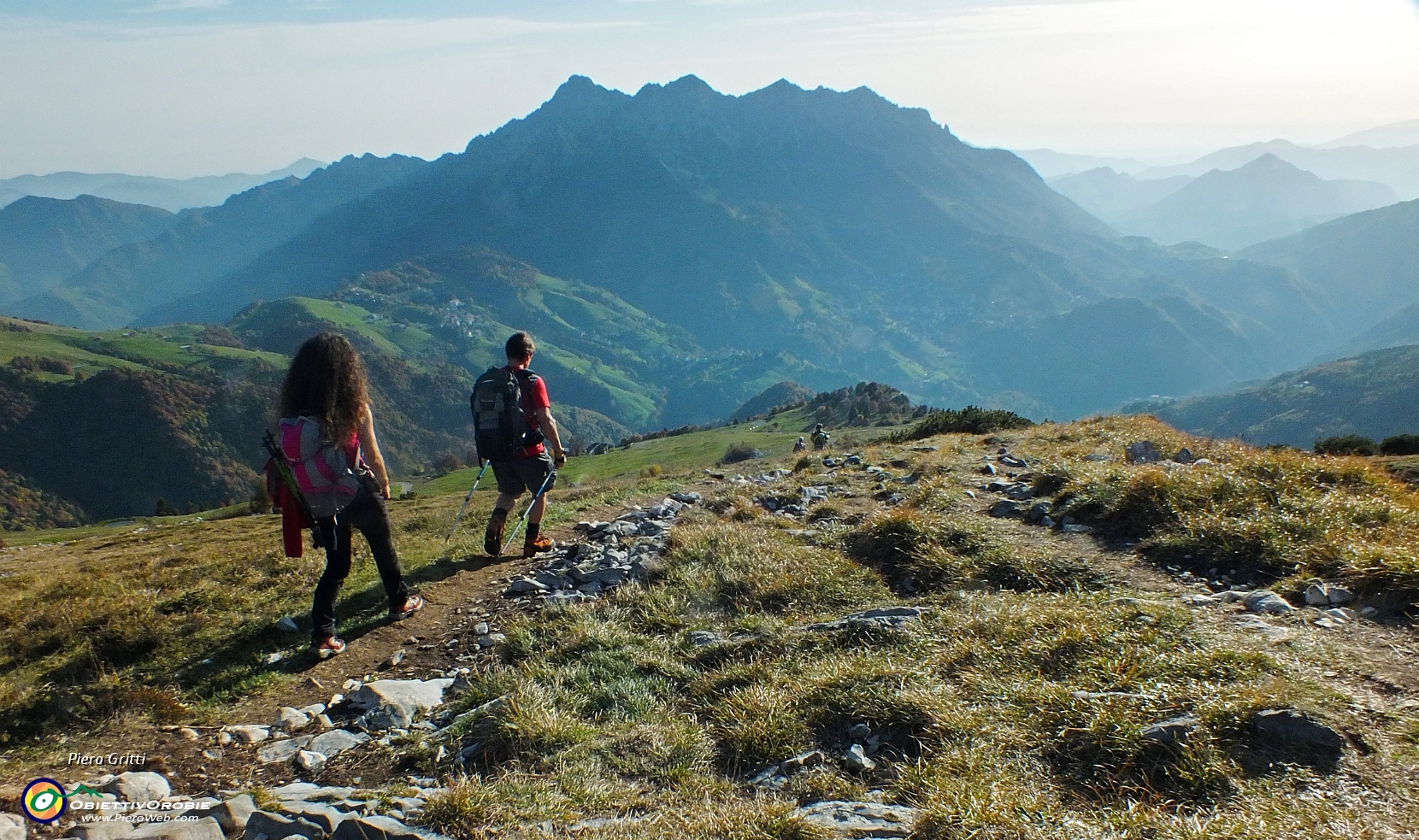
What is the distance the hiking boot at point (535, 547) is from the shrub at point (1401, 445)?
22.1m

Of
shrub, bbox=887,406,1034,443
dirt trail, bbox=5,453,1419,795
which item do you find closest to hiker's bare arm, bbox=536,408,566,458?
dirt trail, bbox=5,453,1419,795

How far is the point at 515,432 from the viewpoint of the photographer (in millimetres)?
10227

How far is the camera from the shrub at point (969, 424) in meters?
23.8

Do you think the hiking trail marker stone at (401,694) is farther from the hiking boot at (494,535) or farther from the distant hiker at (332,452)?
the hiking boot at (494,535)

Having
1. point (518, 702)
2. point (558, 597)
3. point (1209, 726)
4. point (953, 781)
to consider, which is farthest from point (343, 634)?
point (1209, 726)

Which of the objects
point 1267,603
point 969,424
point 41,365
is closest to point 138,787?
point 1267,603

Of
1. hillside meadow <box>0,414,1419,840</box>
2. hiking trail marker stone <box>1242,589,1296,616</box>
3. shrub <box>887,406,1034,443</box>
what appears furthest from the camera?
shrub <box>887,406,1034,443</box>

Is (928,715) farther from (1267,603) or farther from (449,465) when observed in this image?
(449,465)

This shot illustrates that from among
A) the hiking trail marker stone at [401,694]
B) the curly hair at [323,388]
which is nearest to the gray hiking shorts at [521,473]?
the curly hair at [323,388]

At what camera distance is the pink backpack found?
23.9 feet

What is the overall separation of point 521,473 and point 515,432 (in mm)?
623

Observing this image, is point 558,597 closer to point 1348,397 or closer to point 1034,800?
point 1034,800

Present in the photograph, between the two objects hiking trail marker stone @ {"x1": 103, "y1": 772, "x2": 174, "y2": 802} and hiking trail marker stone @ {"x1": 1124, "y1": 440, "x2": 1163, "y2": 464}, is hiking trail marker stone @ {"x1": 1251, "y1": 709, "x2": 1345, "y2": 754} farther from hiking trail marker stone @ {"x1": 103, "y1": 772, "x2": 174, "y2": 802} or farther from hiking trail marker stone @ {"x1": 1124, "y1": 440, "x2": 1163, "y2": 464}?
hiking trail marker stone @ {"x1": 1124, "y1": 440, "x2": 1163, "y2": 464}

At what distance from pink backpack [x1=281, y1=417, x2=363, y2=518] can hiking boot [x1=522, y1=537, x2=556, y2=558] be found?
3664mm
